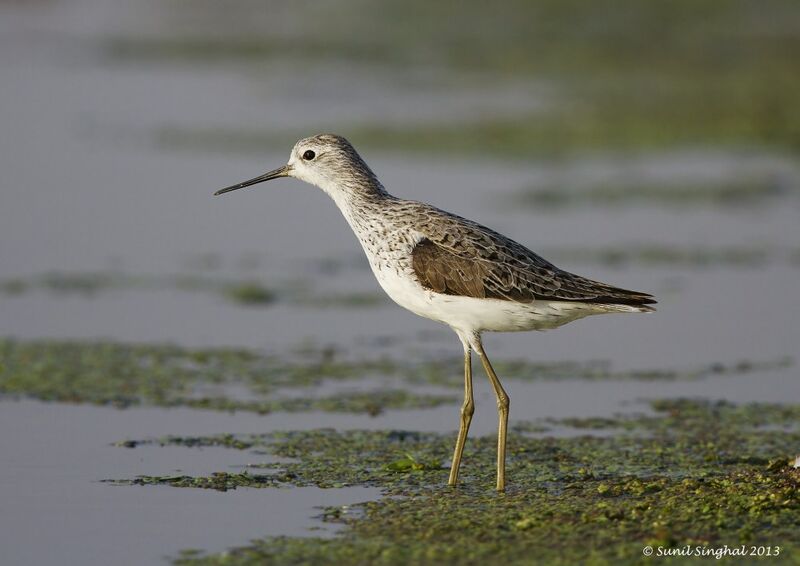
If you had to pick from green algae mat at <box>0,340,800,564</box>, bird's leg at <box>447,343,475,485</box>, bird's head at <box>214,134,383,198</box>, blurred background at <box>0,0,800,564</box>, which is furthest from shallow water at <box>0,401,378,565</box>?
bird's head at <box>214,134,383,198</box>

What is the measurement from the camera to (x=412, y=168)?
18344mm

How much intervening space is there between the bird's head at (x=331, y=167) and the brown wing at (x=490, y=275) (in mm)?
808

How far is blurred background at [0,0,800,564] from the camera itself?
12445 mm

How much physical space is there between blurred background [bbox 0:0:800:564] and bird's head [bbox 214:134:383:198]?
1.83 metres

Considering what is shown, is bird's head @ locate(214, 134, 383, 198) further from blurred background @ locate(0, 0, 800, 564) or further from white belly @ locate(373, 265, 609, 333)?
blurred background @ locate(0, 0, 800, 564)

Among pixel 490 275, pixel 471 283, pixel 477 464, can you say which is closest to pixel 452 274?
pixel 471 283

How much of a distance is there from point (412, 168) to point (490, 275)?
33.2 feet

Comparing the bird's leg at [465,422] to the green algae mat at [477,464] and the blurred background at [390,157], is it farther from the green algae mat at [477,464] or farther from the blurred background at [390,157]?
the blurred background at [390,157]

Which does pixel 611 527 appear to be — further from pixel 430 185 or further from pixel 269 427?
pixel 430 185

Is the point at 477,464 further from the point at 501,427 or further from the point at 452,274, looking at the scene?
the point at 452,274

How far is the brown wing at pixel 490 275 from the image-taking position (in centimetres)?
825

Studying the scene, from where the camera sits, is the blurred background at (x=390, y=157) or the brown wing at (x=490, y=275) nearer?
the brown wing at (x=490, y=275)

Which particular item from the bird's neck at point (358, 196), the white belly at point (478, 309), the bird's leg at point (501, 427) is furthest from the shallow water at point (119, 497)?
the bird's neck at point (358, 196)

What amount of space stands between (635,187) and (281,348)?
293 inches
